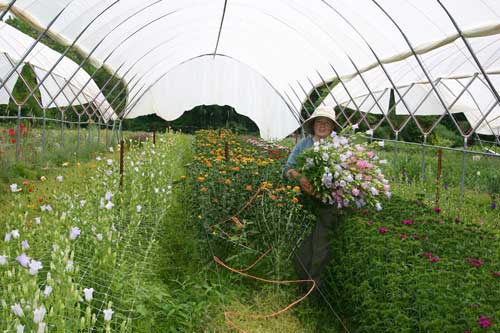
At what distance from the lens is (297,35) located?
433 inches

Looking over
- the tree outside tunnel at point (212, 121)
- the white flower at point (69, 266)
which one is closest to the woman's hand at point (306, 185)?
the white flower at point (69, 266)

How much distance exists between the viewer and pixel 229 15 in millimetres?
11188

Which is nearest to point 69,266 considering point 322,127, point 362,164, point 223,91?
point 362,164

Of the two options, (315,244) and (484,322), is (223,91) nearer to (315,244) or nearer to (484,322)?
(315,244)

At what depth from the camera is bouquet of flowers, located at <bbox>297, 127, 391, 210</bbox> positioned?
390 cm

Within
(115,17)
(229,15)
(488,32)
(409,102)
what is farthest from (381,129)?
(488,32)

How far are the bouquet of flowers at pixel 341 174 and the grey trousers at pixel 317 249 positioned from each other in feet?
0.40

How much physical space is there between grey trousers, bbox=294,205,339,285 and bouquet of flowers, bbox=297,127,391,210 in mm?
120

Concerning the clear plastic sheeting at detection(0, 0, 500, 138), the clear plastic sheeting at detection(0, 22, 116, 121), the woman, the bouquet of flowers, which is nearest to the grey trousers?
the woman

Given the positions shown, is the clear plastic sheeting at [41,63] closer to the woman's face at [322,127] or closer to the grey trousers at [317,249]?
the woman's face at [322,127]

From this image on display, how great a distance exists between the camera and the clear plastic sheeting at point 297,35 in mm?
6141

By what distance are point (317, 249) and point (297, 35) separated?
772 centimetres

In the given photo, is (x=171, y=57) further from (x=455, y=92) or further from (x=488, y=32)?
(x=488, y=32)

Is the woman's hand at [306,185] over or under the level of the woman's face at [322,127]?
under
